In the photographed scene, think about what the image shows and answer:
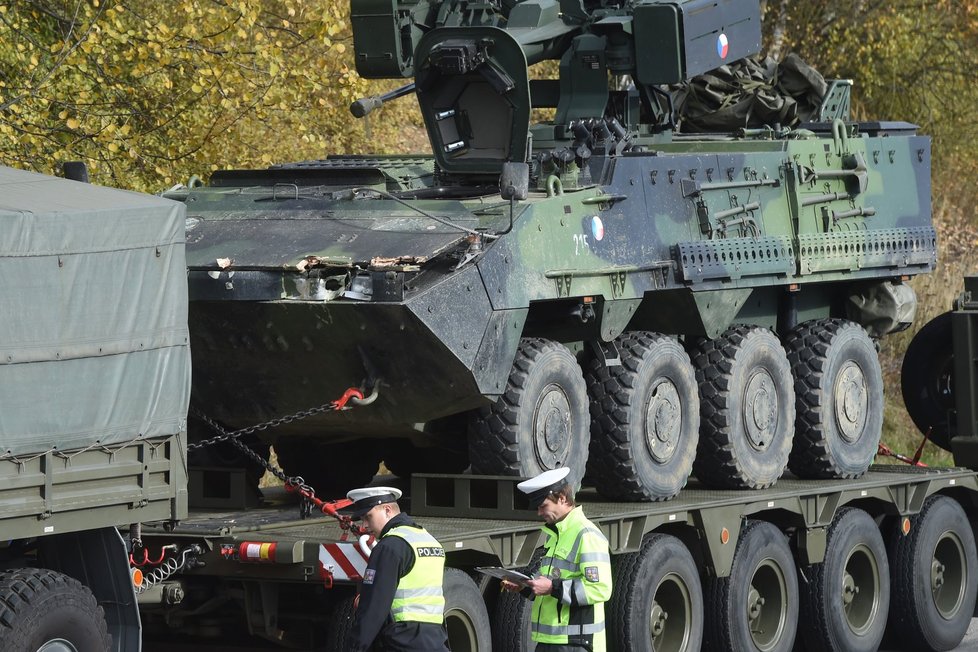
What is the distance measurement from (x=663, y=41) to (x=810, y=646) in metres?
4.00

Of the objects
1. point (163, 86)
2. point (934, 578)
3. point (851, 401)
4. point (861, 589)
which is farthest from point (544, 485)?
point (163, 86)

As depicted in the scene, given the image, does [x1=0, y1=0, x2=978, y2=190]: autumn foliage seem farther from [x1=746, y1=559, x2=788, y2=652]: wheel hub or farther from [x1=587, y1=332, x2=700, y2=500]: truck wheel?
[x1=746, y1=559, x2=788, y2=652]: wheel hub

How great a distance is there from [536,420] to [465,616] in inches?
60.3

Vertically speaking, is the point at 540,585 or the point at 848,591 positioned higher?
the point at 540,585

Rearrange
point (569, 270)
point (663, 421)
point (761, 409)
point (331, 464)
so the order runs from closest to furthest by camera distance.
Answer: point (569, 270) < point (663, 421) < point (761, 409) < point (331, 464)

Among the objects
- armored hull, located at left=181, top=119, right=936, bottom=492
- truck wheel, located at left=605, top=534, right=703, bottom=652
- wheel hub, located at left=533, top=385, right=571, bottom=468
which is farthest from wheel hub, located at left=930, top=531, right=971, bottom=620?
wheel hub, located at left=533, top=385, right=571, bottom=468

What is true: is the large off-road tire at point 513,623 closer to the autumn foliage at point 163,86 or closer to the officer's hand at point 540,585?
the officer's hand at point 540,585

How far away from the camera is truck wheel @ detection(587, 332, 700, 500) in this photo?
11039 millimetres

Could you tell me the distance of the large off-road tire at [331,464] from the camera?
12.3 m

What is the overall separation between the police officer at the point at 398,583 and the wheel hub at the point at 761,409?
4.69m

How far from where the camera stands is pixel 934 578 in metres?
13.3

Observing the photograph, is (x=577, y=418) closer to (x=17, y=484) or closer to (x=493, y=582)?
(x=493, y=582)

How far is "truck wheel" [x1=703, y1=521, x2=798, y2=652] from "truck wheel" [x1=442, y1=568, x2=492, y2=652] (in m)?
2.40

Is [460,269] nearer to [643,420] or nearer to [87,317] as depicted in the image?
[643,420]
